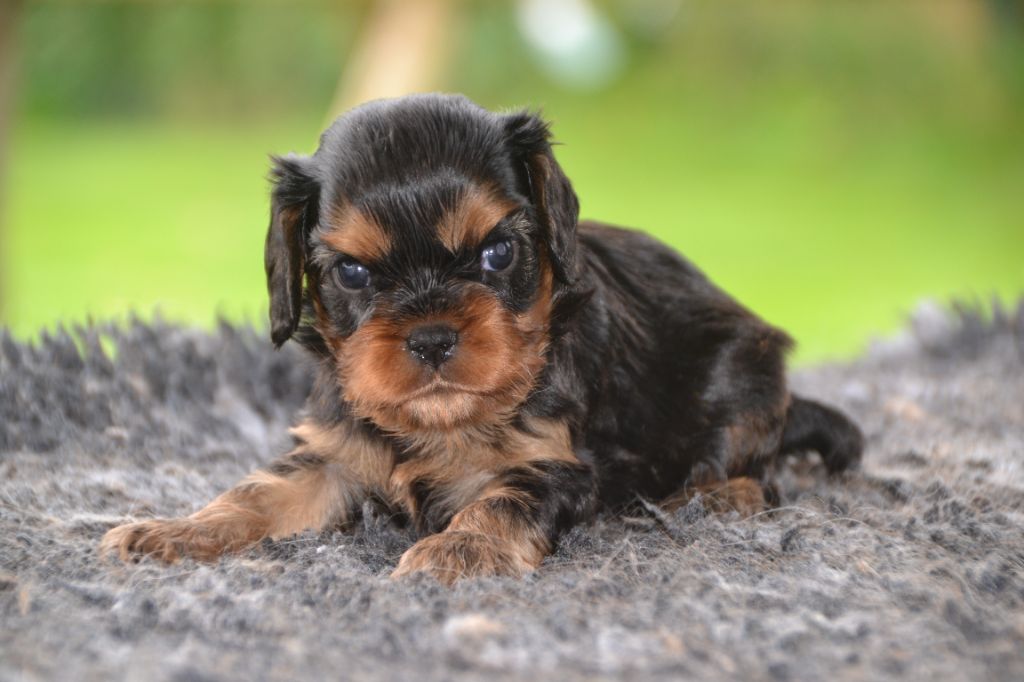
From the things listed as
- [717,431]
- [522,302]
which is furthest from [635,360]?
[522,302]

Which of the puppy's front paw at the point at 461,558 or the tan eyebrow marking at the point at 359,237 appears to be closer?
the puppy's front paw at the point at 461,558

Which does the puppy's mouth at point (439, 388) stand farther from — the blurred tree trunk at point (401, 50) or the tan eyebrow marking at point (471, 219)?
the blurred tree trunk at point (401, 50)

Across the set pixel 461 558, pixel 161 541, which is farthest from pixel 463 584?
pixel 161 541

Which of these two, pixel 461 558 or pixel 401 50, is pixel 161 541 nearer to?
pixel 461 558

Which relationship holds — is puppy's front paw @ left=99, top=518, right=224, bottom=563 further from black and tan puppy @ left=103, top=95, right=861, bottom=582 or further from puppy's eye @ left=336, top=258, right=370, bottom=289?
puppy's eye @ left=336, top=258, right=370, bottom=289

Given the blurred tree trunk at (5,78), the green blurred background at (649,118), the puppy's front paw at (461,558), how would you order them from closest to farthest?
1. the puppy's front paw at (461,558)
2. the blurred tree trunk at (5,78)
3. the green blurred background at (649,118)

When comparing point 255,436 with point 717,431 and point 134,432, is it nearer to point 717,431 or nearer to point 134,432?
point 134,432

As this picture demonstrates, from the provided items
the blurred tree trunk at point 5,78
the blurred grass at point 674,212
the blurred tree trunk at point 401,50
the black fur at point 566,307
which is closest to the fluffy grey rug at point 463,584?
the black fur at point 566,307

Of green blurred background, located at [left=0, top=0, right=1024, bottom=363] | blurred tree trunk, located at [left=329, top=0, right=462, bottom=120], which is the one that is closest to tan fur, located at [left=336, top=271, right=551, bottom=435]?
blurred tree trunk, located at [left=329, top=0, right=462, bottom=120]
